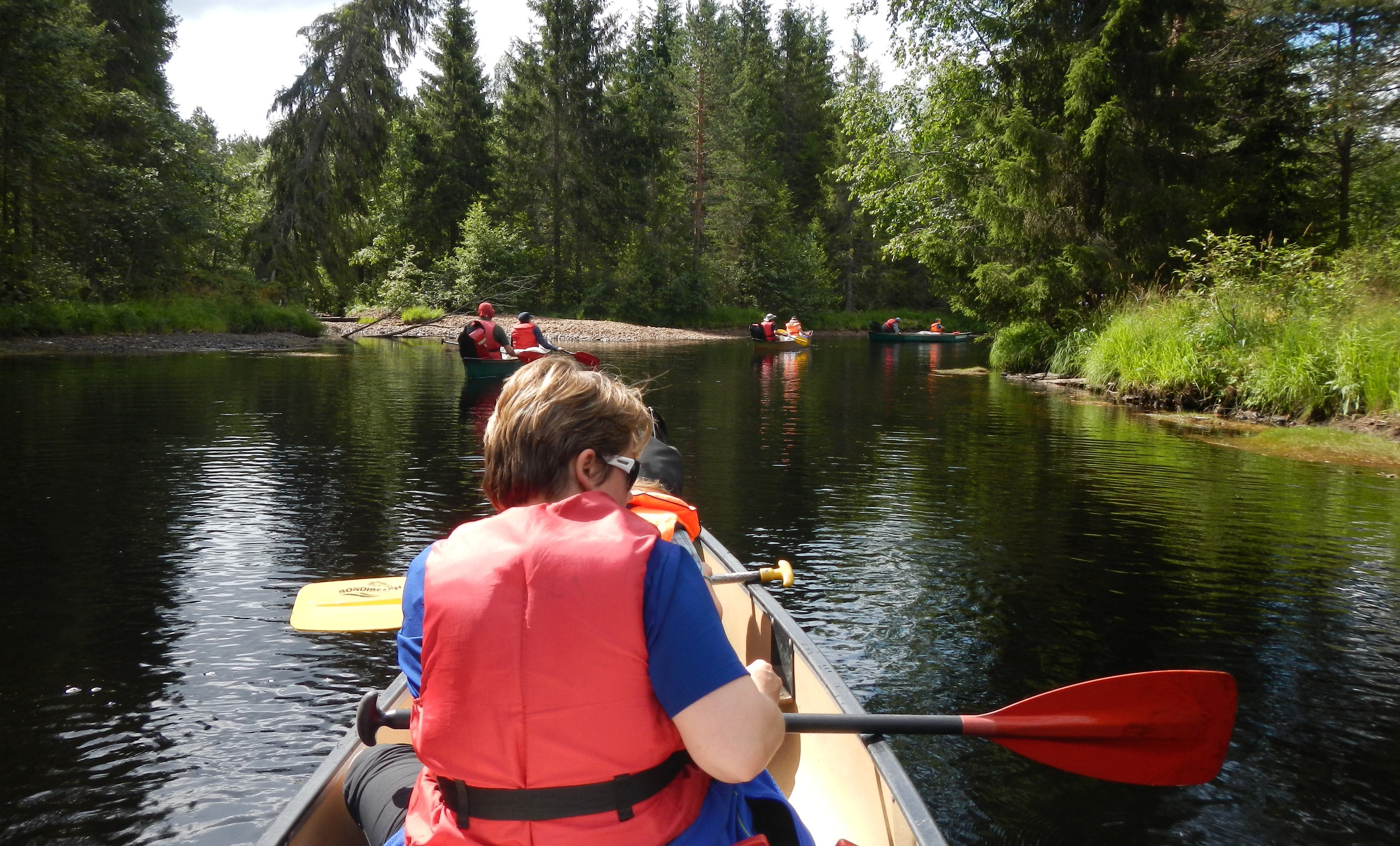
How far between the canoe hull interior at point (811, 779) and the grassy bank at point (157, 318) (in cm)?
2321

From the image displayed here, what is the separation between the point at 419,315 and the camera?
1407 inches

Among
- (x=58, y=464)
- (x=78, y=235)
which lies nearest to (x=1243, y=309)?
(x=58, y=464)

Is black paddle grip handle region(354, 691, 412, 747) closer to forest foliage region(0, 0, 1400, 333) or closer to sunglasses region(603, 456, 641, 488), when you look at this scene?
sunglasses region(603, 456, 641, 488)

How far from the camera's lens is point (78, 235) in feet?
80.4

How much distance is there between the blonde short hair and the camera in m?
1.86

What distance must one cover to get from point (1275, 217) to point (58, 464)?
21.1 m

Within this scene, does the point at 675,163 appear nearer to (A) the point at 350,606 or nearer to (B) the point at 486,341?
(B) the point at 486,341

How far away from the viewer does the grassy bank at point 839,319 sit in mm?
44031

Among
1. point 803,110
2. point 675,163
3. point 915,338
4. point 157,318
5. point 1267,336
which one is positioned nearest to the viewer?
point 1267,336

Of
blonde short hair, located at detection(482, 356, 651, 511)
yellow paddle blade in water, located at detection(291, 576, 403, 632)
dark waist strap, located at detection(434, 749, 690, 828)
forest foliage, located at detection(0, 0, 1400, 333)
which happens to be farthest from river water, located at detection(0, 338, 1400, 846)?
forest foliage, located at detection(0, 0, 1400, 333)

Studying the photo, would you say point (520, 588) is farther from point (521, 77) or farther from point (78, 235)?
point (521, 77)

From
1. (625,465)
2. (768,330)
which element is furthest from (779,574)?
(768,330)

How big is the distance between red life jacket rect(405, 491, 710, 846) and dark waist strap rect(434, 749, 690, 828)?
11 millimetres

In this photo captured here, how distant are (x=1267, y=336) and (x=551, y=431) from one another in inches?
550
